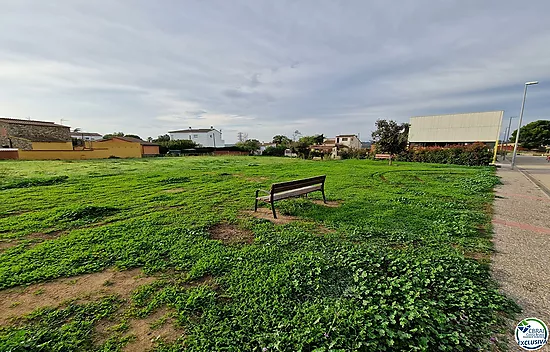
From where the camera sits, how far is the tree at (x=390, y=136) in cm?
2206

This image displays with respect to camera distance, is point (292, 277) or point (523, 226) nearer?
point (292, 277)

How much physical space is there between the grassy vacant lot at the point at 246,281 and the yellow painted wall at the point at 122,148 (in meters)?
29.6

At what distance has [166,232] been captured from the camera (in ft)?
15.6

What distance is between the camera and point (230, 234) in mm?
4738

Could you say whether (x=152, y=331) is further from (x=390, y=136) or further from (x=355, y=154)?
(x=355, y=154)

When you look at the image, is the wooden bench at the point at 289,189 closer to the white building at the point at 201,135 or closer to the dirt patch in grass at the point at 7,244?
the dirt patch in grass at the point at 7,244

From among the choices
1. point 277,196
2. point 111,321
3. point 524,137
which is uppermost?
point 524,137

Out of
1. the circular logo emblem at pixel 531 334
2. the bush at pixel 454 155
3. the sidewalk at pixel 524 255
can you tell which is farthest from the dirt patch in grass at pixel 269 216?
the bush at pixel 454 155

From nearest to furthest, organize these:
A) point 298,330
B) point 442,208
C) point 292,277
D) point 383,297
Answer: point 298,330 < point 383,297 < point 292,277 < point 442,208

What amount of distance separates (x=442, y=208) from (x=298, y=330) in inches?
242

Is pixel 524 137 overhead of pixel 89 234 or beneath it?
overhead

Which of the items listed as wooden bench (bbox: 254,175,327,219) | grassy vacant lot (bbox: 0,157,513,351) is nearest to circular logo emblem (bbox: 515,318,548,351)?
grassy vacant lot (bbox: 0,157,513,351)

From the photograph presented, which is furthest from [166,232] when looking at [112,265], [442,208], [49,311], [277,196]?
[442,208]

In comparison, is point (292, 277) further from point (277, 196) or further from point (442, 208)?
point (442, 208)
